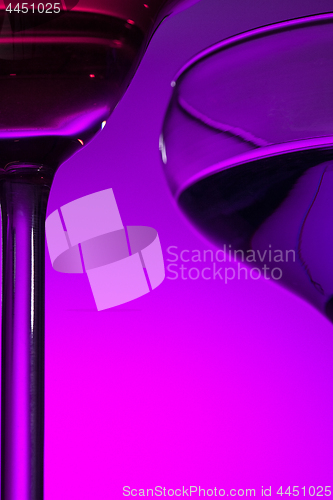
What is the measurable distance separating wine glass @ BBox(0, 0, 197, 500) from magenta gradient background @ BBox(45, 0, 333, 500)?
0.39 m

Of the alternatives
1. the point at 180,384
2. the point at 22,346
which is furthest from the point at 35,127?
the point at 180,384

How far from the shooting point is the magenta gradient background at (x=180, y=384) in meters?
0.50

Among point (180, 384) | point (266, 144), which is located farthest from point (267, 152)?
point (180, 384)

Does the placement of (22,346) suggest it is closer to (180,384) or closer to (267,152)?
(267,152)

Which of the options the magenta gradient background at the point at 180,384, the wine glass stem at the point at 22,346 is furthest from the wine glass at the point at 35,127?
the magenta gradient background at the point at 180,384

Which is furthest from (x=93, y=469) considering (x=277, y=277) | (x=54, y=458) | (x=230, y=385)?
(x=277, y=277)

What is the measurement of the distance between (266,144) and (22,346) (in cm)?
8

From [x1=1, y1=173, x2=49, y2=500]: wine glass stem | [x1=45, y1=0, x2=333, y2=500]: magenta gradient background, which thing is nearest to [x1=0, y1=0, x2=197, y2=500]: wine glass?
[x1=1, y1=173, x2=49, y2=500]: wine glass stem

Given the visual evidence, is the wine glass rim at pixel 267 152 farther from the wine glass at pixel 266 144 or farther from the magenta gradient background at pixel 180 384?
the magenta gradient background at pixel 180 384

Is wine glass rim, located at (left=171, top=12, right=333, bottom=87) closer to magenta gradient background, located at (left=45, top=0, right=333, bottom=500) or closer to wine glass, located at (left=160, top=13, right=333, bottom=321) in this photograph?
wine glass, located at (left=160, top=13, right=333, bottom=321)

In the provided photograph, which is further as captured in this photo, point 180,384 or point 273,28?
point 180,384

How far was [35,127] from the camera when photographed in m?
0.11

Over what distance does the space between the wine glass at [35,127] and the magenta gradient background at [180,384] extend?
0.39 m

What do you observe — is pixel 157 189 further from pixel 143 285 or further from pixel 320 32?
pixel 320 32
